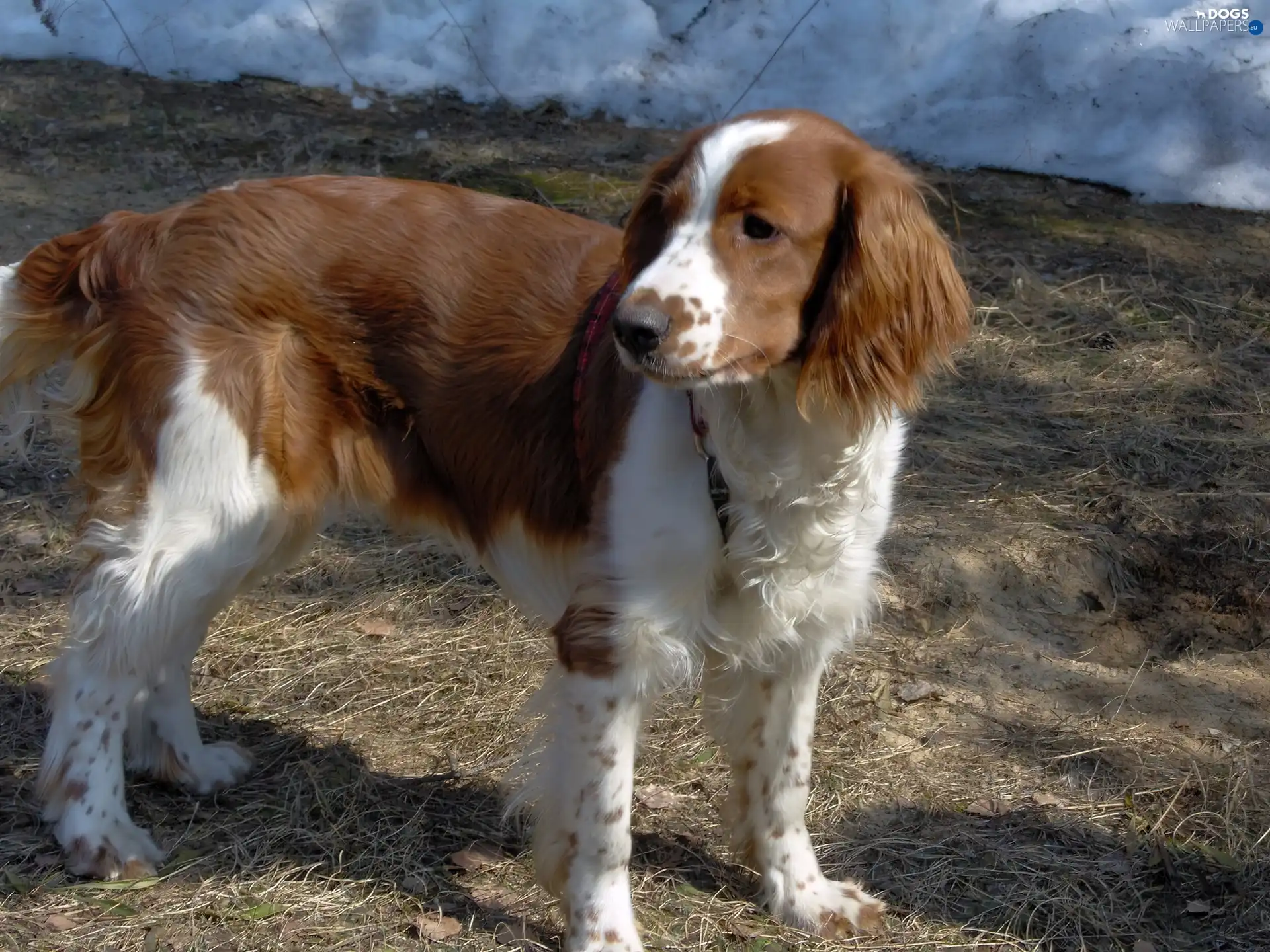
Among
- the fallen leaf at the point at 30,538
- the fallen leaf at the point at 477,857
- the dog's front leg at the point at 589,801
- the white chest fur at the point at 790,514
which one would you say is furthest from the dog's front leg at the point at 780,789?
the fallen leaf at the point at 30,538

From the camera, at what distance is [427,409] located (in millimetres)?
3230

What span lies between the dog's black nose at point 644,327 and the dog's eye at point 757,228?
24cm

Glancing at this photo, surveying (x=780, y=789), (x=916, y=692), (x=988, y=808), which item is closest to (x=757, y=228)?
(x=780, y=789)

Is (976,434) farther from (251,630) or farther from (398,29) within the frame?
(398,29)

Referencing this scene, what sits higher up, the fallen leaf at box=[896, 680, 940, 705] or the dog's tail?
the dog's tail

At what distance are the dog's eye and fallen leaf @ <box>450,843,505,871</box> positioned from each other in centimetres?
166

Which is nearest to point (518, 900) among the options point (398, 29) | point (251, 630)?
point (251, 630)

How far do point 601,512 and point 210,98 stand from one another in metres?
5.53

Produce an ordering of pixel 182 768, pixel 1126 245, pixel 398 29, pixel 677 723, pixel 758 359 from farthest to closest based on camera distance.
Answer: pixel 398 29
pixel 1126 245
pixel 677 723
pixel 182 768
pixel 758 359

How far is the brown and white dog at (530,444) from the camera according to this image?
2.63m

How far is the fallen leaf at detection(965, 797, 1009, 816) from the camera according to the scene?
357 cm

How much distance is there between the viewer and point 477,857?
335cm

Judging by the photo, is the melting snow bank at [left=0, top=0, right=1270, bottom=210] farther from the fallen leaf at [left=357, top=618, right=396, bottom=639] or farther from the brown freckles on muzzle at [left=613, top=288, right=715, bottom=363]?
the brown freckles on muzzle at [left=613, top=288, right=715, bottom=363]

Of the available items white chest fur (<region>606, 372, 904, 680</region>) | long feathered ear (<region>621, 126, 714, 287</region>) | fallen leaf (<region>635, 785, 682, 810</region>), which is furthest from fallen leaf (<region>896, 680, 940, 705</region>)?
long feathered ear (<region>621, 126, 714, 287</region>)
